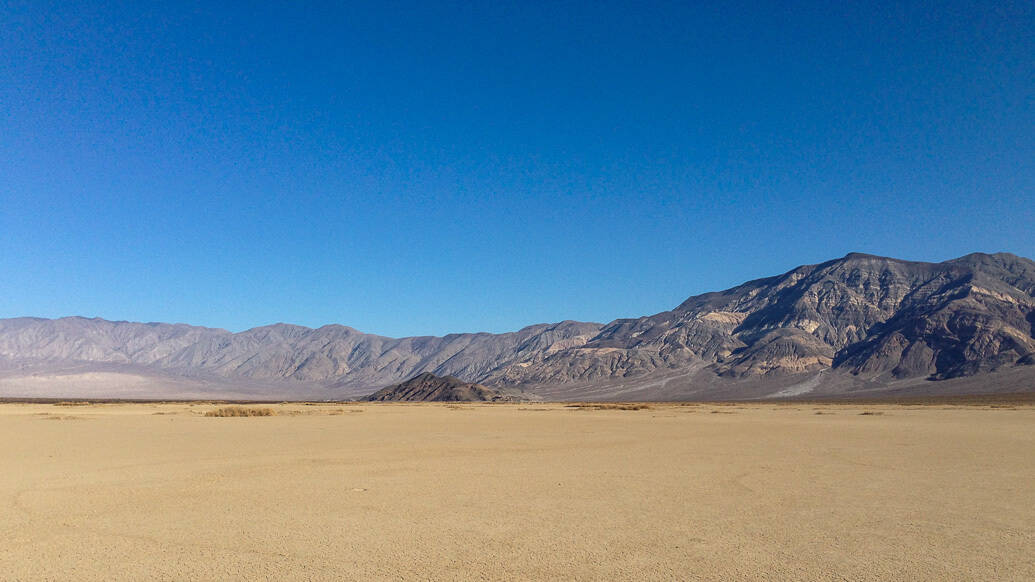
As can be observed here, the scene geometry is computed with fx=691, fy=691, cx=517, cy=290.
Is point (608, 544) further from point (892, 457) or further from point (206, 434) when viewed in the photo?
point (206, 434)

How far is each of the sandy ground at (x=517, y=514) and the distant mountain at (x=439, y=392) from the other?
9992cm

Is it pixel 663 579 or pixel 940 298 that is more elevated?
pixel 940 298

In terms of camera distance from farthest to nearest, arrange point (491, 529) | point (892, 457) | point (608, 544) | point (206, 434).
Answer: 1. point (206, 434)
2. point (892, 457)
3. point (491, 529)
4. point (608, 544)

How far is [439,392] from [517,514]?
114m

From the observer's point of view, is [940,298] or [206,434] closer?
[206,434]

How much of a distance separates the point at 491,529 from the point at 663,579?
107 inches

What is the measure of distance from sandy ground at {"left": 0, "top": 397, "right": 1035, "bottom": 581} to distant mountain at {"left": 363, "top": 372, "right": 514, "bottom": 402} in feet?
328

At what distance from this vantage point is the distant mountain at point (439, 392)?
387 feet

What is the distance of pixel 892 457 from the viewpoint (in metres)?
16.9

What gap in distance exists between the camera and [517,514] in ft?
31.7

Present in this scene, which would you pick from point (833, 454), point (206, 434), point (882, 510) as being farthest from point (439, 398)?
point (882, 510)

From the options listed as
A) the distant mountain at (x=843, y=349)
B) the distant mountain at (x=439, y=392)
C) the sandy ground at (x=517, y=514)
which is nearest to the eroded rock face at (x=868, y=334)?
the distant mountain at (x=843, y=349)

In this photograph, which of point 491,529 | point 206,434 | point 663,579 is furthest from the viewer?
point 206,434

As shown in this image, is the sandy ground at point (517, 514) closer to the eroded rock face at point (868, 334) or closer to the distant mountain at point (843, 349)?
the distant mountain at point (843, 349)
